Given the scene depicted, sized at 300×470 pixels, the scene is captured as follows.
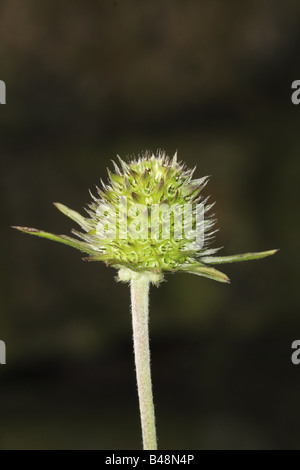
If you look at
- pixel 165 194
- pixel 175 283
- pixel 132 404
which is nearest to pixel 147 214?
pixel 165 194

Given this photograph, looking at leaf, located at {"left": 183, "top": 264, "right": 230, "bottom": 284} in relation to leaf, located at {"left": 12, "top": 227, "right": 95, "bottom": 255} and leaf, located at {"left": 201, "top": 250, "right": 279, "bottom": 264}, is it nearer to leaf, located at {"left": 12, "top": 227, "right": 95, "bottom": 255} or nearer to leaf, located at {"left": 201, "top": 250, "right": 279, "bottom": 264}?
leaf, located at {"left": 201, "top": 250, "right": 279, "bottom": 264}

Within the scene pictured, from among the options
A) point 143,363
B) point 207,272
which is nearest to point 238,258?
point 207,272

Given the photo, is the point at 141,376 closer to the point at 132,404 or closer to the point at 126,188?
the point at 126,188

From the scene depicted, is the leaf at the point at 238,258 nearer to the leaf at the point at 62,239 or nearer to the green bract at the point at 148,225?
the green bract at the point at 148,225

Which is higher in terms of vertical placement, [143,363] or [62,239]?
[62,239]

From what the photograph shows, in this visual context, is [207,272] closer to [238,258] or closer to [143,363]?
[238,258]
